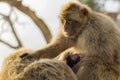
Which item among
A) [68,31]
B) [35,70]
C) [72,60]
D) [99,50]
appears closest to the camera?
[35,70]

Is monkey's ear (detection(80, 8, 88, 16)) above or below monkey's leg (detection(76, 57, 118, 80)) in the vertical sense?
above

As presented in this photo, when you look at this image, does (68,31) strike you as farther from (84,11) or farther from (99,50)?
(99,50)

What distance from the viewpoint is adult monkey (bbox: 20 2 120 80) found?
8305 millimetres

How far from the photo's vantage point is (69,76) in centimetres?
721

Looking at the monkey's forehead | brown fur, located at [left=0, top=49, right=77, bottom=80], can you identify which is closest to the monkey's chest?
the monkey's forehead

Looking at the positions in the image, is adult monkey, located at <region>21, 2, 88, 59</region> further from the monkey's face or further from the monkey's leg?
the monkey's leg

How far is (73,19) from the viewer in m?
8.84

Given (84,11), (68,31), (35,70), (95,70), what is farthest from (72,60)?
(35,70)

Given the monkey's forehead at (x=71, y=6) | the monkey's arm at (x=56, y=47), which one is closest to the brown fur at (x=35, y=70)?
the monkey's arm at (x=56, y=47)

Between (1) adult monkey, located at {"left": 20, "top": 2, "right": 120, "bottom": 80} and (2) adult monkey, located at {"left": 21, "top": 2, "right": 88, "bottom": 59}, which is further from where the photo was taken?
(2) adult monkey, located at {"left": 21, "top": 2, "right": 88, "bottom": 59}

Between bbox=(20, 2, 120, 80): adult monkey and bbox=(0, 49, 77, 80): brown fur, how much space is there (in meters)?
1.01

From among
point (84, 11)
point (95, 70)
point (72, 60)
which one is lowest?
point (95, 70)

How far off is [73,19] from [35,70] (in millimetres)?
1948

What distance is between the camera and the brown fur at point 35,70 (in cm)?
702
